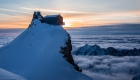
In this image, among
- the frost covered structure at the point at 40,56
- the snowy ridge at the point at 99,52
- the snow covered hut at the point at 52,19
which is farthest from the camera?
the snowy ridge at the point at 99,52

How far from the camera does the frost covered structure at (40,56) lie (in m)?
30.3

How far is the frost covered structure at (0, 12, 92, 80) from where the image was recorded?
3033 cm

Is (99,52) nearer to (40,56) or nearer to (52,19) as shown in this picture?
(52,19)

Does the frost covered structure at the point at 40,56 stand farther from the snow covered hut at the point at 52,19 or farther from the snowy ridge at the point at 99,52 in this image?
the snowy ridge at the point at 99,52

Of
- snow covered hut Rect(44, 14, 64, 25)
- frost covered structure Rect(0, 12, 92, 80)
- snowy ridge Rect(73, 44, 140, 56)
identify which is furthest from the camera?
snowy ridge Rect(73, 44, 140, 56)

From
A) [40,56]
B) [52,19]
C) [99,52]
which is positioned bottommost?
[99,52]

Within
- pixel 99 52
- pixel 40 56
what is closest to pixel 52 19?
pixel 40 56

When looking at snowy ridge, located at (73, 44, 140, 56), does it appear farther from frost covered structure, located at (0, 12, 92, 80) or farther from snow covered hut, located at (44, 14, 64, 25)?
frost covered structure, located at (0, 12, 92, 80)

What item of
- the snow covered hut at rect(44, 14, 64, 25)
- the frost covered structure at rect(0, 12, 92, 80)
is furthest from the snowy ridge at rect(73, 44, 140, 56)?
the frost covered structure at rect(0, 12, 92, 80)

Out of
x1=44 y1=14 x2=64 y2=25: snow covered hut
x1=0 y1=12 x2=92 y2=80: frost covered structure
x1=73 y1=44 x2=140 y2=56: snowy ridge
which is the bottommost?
x1=73 y1=44 x2=140 y2=56: snowy ridge

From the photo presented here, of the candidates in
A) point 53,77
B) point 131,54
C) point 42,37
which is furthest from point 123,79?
point 131,54

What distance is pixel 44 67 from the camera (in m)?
31.3

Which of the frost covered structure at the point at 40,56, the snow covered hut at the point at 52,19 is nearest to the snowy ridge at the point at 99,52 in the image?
the snow covered hut at the point at 52,19

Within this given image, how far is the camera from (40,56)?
33594mm
